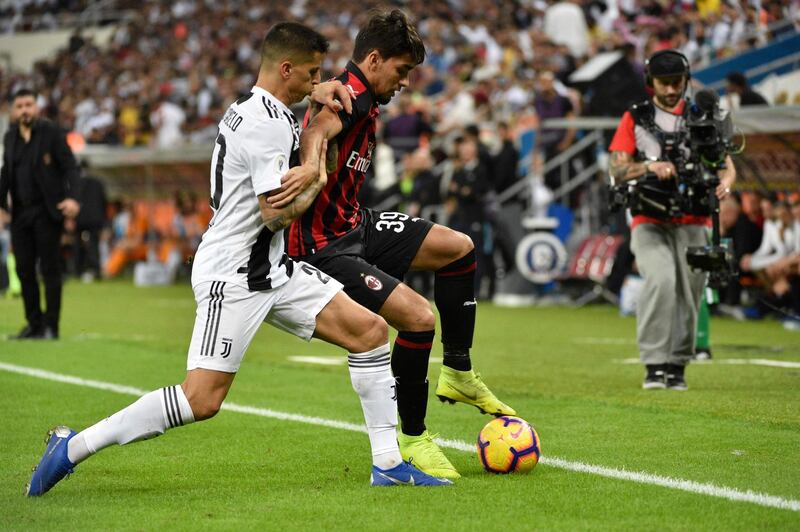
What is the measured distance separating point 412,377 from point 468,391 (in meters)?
0.74

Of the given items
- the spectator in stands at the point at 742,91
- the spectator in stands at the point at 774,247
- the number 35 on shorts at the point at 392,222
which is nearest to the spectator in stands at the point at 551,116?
the spectator in stands at the point at 742,91

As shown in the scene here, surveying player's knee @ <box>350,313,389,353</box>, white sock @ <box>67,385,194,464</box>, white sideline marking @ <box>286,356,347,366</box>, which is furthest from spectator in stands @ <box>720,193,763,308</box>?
white sock @ <box>67,385,194,464</box>

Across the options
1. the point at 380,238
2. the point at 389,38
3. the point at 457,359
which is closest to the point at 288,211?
the point at 389,38

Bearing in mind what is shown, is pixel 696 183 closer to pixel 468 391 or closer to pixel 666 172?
pixel 666 172

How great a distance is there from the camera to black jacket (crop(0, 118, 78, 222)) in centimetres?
Result: 1402

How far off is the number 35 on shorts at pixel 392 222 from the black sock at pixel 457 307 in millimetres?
334

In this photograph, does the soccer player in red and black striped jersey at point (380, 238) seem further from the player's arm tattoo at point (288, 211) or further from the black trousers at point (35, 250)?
the black trousers at point (35, 250)

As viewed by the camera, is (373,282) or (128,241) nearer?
(373,282)

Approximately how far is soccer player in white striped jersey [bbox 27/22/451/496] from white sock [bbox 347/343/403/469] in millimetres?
139

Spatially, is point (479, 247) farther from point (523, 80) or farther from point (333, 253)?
point (333, 253)

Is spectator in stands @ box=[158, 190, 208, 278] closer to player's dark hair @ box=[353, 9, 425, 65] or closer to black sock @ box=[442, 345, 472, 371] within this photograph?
black sock @ box=[442, 345, 472, 371]

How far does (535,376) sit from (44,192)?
586 centimetres

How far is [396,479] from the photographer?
6281 millimetres

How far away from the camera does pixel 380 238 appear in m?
7.23
